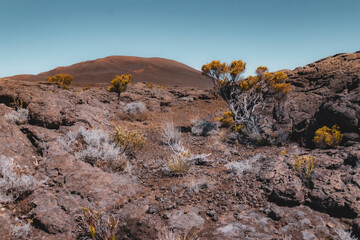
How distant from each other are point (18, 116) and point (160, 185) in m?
3.20

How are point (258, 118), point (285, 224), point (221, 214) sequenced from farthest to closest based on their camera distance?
point (258, 118) < point (221, 214) < point (285, 224)

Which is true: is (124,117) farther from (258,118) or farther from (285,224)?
(285,224)

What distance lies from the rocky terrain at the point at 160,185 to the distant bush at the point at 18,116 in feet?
0.07

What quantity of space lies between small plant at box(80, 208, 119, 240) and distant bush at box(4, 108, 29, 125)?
9.27 ft

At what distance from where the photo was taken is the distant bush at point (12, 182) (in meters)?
2.80

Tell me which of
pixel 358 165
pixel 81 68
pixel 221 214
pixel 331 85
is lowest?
pixel 221 214

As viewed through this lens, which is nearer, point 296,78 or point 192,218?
point 192,218

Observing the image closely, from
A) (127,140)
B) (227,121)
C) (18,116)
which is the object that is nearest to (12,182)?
(18,116)

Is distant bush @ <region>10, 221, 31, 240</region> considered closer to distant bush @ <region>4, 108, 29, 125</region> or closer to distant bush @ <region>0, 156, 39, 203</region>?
distant bush @ <region>0, 156, 39, 203</region>

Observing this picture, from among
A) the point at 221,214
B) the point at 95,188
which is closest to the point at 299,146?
the point at 221,214

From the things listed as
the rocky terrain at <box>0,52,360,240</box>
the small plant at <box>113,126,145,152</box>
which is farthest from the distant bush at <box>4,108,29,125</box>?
the small plant at <box>113,126,145,152</box>

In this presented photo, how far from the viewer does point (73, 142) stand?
171 inches

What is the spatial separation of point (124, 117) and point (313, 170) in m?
6.80

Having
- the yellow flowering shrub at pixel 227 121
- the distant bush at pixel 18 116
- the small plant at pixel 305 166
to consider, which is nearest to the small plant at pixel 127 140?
the distant bush at pixel 18 116
